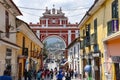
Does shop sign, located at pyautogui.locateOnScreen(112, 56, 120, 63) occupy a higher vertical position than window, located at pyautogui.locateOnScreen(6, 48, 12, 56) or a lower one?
lower

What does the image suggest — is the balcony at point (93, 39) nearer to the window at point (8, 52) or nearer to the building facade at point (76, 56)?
the window at point (8, 52)

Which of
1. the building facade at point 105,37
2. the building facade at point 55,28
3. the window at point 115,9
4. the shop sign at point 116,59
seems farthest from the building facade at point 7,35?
the building facade at point 55,28

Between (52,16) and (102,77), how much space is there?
47.1 metres

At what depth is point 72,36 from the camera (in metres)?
62.9

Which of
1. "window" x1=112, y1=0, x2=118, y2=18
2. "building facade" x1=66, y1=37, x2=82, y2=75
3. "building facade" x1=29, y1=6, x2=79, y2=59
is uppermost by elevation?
"building facade" x1=29, y1=6, x2=79, y2=59

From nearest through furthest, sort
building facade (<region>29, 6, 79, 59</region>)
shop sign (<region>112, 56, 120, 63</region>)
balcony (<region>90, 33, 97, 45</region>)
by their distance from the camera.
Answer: shop sign (<region>112, 56, 120, 63</region>) < balcony (<region>90, 33, 97, 45</region>) < building facade (<region>29, 6, 79, 59</region>)

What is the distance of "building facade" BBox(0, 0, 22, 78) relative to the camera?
59.1ft

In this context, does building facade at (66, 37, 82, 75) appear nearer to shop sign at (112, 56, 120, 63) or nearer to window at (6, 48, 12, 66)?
window at (6, 48, 12, 66)

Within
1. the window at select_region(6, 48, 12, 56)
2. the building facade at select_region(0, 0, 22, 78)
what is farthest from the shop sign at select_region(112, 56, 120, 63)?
the window at select_region(6, 48, 12, 56)

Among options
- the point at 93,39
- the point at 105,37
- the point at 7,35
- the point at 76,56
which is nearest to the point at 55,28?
the point at 76,56

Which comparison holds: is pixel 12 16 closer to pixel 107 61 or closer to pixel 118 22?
pixel 107 61

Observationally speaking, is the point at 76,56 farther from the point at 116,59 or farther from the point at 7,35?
the point at 116,59

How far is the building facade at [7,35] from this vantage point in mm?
18016

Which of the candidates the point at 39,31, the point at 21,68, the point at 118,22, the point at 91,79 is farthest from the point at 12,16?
the point at 39,31
